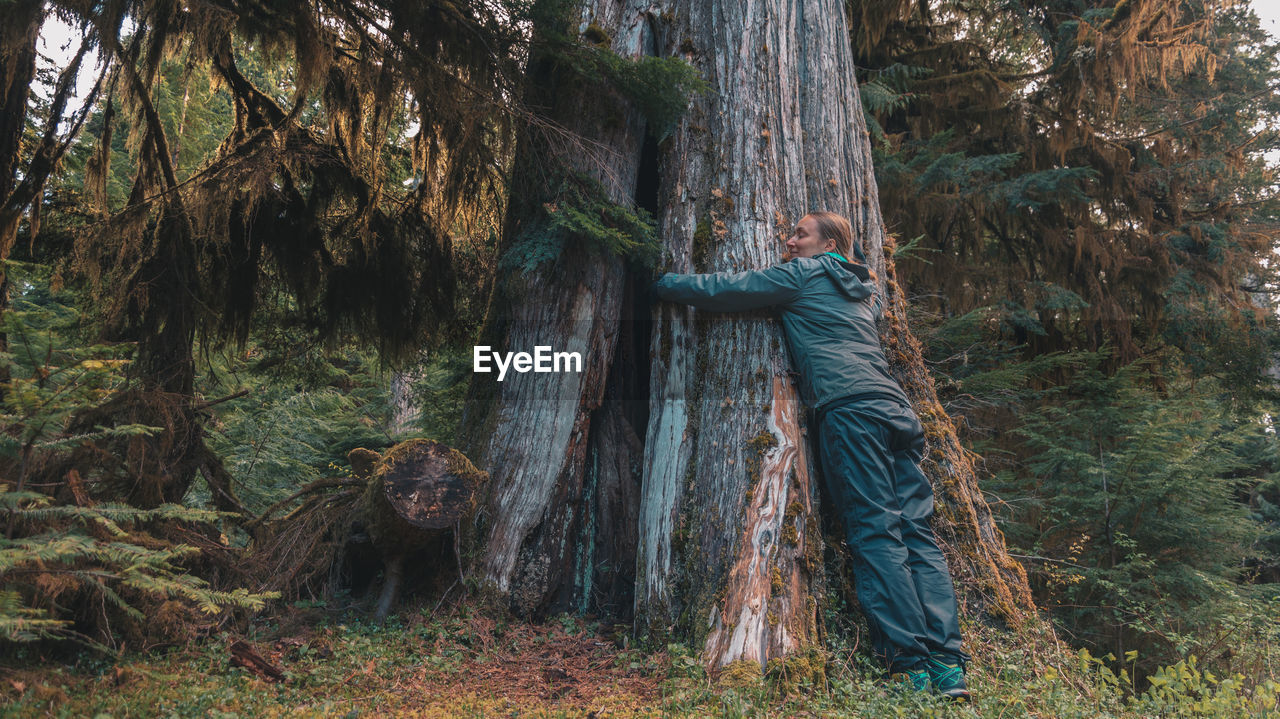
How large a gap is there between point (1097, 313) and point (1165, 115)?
3685mm

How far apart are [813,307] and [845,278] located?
28 centimetres

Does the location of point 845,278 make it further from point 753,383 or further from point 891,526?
point 891,526

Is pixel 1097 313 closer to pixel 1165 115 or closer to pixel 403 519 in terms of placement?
pixel 1165 115

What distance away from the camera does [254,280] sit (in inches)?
226

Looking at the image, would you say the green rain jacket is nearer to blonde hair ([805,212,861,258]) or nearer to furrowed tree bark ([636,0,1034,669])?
furrowed tree bark ([636,0,1034,669])

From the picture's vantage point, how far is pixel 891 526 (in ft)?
13.1

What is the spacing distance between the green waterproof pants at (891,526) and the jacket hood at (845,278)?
740 mm

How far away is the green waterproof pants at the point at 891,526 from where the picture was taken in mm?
3791

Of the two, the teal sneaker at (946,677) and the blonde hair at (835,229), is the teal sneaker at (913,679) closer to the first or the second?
the teal sneaker at (946,677)

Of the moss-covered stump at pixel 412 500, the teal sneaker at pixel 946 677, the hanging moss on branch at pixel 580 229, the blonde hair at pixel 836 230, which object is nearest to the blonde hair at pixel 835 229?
the blonde hair at pixel 836 230

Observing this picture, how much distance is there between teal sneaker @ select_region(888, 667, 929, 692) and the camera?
3.49 meters

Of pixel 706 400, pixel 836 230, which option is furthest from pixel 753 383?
pixel 836 230

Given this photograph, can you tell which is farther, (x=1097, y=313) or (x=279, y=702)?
(x=1097, y=313)

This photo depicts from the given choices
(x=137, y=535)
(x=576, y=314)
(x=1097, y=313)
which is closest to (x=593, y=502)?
(x=576, y=314)
